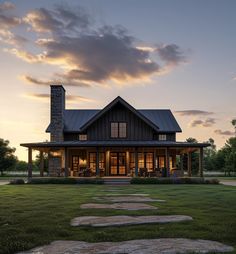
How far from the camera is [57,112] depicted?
33.3m

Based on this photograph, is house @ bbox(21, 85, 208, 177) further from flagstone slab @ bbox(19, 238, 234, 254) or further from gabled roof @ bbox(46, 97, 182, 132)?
flagstone slab @ bbox(19, 238, 234, 254)

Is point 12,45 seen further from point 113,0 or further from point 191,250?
point 191,250

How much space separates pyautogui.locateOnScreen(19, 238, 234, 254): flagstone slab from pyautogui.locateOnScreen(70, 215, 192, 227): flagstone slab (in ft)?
5.49

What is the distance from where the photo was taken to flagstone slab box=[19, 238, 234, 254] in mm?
5871

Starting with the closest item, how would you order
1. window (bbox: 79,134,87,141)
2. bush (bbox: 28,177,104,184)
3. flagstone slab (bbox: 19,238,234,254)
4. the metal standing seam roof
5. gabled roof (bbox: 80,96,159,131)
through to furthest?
flagstone slab (bbox: 19,238,234,254) → bush (bbox: 28,177,104,184) → gabled roof (bbox: 80,96,159,131) → window (bbox: 79,134,87,141) → the metal standing seam roof

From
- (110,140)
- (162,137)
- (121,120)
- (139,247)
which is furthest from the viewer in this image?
(162,137)

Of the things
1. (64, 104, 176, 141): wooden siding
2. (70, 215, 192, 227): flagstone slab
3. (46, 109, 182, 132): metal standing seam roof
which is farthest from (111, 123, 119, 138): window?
(70, 215, 192, 227): flagstone slab

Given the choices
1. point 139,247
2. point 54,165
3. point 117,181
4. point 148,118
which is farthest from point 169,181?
point 139,247

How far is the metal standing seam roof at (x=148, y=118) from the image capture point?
3481 cm

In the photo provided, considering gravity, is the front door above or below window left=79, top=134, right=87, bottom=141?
below

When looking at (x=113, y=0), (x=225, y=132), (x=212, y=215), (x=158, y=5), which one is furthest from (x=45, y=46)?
(x=225, y=132)

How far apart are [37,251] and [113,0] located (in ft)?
62.0

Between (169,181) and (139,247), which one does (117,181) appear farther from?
(139,247)

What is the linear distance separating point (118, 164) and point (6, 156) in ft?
79.0
